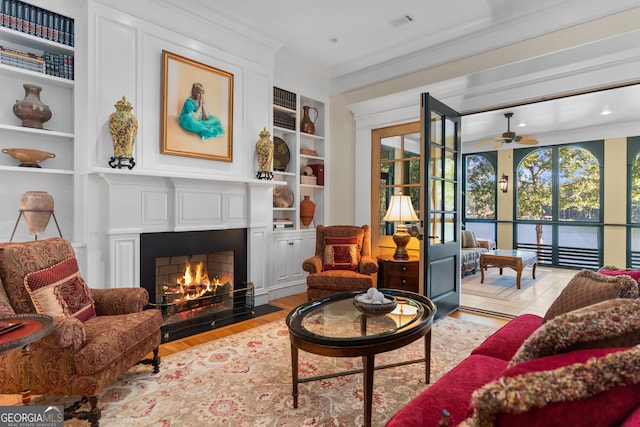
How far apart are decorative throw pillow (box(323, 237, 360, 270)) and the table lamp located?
0.48 m

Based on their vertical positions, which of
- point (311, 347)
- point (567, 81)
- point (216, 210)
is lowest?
point (311, 347)

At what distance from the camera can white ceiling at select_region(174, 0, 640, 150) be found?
10.4 ft

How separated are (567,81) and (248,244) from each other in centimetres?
364

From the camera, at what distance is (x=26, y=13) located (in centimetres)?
280

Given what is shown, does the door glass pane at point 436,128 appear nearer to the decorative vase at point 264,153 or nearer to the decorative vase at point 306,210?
the decorative vase at point 264,153

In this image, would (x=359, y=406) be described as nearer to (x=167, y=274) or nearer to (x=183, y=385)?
(x=183, y=385)

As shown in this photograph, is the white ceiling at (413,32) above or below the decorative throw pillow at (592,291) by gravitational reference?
above

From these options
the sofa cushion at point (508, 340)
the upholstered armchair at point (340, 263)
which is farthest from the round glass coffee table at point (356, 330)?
the upholstered armchair at point (340, 263)

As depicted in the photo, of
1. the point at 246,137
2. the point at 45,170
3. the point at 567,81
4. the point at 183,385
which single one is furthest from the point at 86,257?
the point at 567,81

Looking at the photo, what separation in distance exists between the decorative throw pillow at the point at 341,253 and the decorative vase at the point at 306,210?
32.6 inches

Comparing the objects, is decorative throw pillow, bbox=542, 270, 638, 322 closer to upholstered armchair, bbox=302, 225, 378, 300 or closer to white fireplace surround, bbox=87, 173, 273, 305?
upholstered armchair, bbox=302, 225, 378, 300

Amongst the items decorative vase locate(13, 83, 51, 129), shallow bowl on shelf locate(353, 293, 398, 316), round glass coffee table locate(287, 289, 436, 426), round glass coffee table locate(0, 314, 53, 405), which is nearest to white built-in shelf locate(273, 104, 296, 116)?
decorative vase locate(13, 83, 51, 129)

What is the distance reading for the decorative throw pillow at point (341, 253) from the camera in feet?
13.4

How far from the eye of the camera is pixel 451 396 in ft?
4.12
